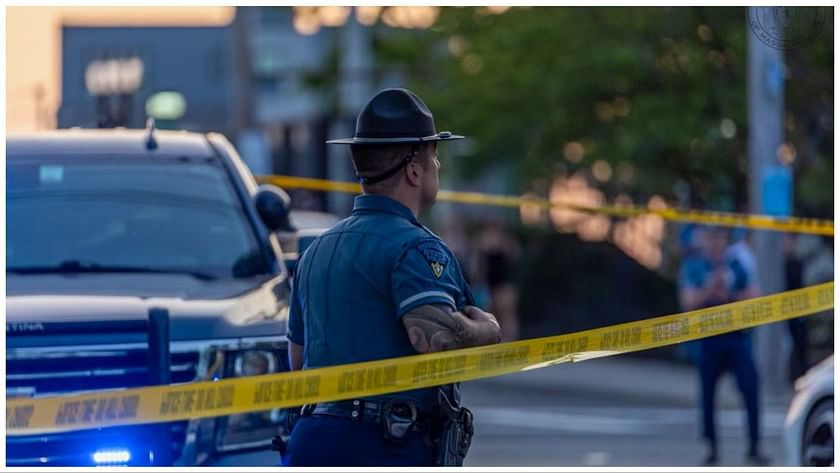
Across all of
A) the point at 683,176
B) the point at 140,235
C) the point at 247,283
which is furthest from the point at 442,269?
the point at 683,176

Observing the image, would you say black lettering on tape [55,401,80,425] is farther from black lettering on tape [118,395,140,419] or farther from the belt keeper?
the belt keeper

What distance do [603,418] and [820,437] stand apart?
8.34 meters

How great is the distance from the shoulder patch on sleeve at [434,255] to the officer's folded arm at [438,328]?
0.10m

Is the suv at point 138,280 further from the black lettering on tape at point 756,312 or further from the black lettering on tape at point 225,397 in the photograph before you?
the black lettering on tape at point 756,312

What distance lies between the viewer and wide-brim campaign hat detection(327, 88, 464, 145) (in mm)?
4898

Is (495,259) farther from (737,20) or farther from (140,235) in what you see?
(140,235)

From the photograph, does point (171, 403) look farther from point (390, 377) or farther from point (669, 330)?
point (669, 330)

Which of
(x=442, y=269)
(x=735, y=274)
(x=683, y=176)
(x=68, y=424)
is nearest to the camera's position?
(x=442, y=269)

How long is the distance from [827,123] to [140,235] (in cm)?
1477

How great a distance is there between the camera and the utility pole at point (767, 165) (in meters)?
17.7

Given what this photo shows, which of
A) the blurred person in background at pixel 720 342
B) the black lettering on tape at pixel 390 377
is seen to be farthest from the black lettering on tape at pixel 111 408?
the blurred person in background at pixel 720 342

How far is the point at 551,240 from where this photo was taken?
24609 millimetres

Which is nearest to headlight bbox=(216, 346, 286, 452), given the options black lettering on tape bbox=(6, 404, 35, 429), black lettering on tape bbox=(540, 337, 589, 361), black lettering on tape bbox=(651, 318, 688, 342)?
black lettering on tape bbox=(6, 404, 35, 429)

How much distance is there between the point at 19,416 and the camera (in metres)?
5.77
